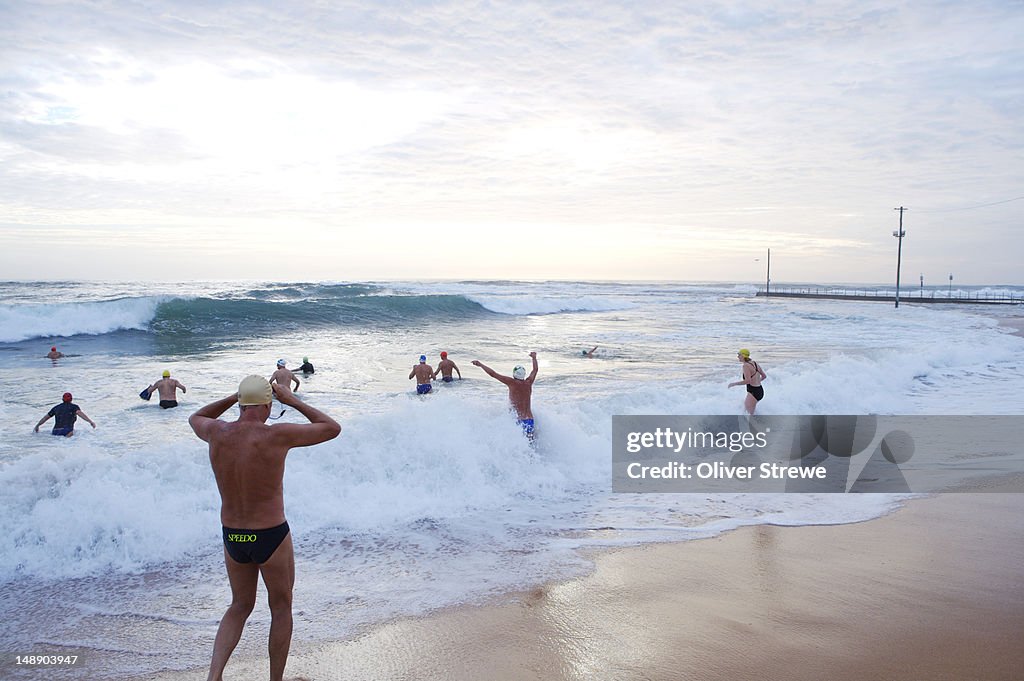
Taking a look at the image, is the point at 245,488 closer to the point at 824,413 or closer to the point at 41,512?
the point at 41,512

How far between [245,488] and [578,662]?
7.42ft

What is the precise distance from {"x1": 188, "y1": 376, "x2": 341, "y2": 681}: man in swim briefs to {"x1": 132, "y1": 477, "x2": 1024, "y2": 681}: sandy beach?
852mm

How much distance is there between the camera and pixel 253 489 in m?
3.42

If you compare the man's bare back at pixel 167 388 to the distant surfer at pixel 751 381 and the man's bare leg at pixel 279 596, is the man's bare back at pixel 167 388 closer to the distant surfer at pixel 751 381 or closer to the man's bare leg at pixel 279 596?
the distant surfer at pixel 751 381

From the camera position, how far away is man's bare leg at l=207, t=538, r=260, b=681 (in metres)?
3.51

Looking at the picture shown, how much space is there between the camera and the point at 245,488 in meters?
3.41

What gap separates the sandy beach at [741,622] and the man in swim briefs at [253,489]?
852 millimetres

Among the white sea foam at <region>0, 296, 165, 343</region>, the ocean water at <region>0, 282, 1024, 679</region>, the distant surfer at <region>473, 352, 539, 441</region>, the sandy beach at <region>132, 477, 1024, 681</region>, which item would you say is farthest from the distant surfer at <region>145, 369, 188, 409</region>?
the white sea foam at <region>0, 296, 165, 343</region>

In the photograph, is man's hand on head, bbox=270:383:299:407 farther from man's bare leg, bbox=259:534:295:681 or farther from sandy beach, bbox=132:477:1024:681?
sandy beach, bbox=132:477:1024:681

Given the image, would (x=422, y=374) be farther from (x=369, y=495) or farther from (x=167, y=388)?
(x=369, y=495)

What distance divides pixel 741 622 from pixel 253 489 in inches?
131

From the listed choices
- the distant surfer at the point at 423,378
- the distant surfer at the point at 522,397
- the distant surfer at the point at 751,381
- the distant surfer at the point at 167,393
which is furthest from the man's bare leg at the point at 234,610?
the distant surfer at the point at 423,378

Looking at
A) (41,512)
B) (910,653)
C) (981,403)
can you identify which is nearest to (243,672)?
(41,512)

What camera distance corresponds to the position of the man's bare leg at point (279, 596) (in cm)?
349
